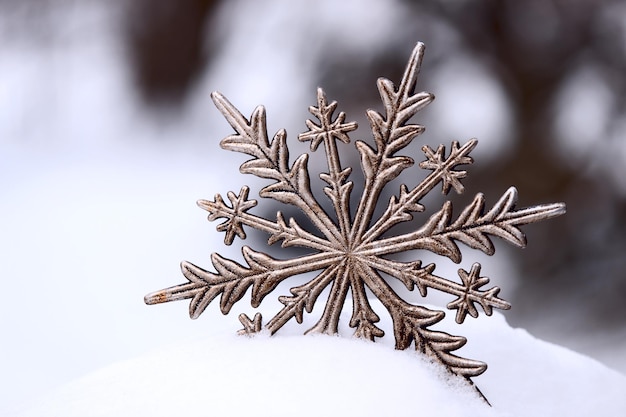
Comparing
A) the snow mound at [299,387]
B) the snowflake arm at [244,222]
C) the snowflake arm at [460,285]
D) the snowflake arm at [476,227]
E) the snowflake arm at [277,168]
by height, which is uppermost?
the snowflake arm at [277,168]

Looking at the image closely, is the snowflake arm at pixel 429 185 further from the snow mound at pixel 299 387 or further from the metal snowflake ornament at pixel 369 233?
the snow mound at pixel 299 387

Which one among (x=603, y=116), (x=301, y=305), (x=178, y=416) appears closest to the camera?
(x=178, y=416)

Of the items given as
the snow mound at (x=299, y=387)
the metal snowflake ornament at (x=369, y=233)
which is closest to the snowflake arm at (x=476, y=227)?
the metal snowflake ornament at (x=369, y=233)

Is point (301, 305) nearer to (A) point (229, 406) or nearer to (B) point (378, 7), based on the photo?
(A) point (229, 406)

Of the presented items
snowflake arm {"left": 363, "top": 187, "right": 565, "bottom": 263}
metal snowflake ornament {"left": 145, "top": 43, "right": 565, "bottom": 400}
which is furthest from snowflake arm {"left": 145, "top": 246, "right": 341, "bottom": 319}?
snowflake arm {"left": 363, "top": 187, "right": 565, "bottom": 263}

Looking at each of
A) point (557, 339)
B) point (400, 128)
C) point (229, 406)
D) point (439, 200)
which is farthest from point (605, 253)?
point (229, 406)

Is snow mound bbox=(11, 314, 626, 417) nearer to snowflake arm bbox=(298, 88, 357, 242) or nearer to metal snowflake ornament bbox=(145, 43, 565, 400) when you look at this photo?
metal snowflake ornament bbox=(145, 43, 565, 400)
